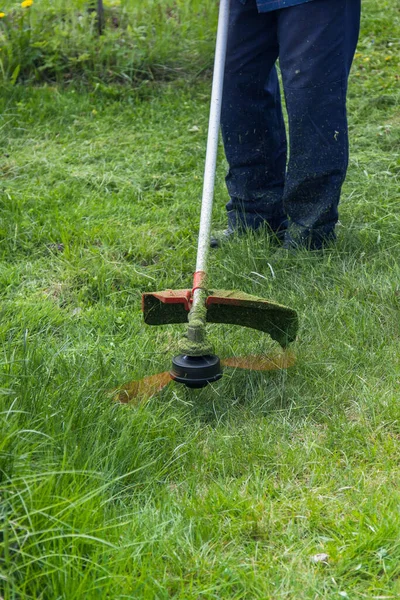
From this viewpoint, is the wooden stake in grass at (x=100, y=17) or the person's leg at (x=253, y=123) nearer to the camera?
the person's leg at (x=253, y=123)

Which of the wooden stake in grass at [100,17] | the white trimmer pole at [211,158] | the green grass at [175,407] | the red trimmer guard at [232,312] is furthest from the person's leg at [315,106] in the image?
the wooden stake in grass at [100,17]

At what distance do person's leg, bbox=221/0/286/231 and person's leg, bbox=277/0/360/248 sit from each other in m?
0.20

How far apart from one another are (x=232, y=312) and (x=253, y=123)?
4.50ft

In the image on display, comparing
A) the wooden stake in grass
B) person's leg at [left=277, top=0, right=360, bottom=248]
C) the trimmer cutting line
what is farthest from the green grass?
the wooden stake in grass

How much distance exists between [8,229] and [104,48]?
2506 mm

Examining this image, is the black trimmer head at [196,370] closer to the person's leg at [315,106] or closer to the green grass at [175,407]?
the green grass at [175,407]

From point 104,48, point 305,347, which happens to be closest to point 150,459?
point 305,347

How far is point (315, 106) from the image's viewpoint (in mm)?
3424

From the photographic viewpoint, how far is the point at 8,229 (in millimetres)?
4020

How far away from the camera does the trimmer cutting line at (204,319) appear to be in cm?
254

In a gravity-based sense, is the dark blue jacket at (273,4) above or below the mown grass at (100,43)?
above

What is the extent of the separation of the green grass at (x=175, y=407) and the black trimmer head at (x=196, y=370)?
123 mm

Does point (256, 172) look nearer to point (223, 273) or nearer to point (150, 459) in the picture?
point (223, 273)

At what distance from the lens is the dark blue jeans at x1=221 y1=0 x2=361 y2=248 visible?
3.34 m
